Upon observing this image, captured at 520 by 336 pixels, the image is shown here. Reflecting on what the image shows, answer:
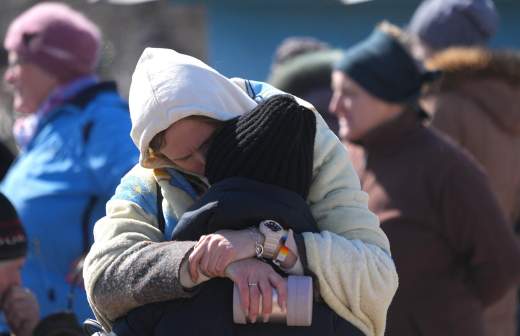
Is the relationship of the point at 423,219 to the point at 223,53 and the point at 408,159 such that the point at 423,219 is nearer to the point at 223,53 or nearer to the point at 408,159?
the point at 408,159

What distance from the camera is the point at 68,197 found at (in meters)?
3.96

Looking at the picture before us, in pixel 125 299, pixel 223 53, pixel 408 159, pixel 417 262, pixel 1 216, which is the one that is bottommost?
pixel 223 53

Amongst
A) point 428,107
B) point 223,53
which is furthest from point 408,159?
point 223,53

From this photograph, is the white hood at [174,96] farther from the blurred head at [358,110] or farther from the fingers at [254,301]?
the blurred head at [358,110]

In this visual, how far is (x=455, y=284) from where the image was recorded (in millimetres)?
3789

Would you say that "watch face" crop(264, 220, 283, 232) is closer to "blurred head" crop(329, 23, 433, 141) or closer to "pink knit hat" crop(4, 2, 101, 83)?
"blurred head" crop(329, 23, 433, 141)

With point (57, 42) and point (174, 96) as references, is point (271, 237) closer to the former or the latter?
point (174, 96)

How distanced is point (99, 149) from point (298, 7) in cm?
377

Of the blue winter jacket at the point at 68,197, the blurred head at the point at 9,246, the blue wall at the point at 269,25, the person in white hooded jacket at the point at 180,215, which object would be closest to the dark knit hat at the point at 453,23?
the blue winter jacket at the point at 68,197

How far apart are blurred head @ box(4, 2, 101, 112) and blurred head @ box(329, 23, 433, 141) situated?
1.06 meters

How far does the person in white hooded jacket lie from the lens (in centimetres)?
195

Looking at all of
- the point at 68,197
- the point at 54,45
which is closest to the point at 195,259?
the point at 68,197

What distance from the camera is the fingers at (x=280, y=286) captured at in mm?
1903

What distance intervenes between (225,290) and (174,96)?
0.35m
